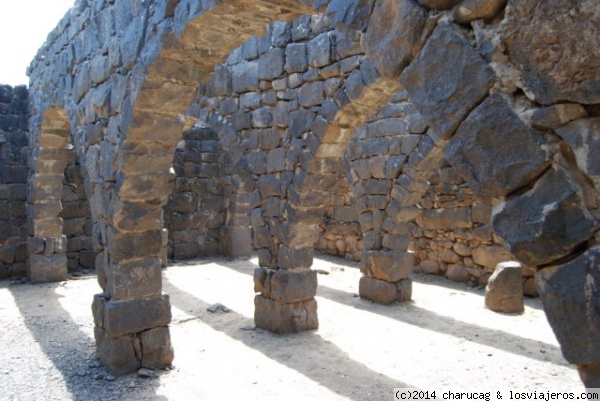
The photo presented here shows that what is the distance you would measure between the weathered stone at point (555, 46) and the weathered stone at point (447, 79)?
0.39ft

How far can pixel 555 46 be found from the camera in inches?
51.9

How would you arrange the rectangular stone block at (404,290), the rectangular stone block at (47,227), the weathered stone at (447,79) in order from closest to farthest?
the weathered stone at (447,79)
the rectangular stone block at (404,290)
the rectangular stone block at (47,227)

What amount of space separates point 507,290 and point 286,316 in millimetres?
3565

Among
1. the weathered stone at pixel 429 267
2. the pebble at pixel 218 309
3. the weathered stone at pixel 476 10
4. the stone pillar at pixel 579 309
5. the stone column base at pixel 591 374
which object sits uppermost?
the weathered stone at pixel 476 10

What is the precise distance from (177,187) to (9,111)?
3.82 meters

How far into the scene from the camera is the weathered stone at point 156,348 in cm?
448

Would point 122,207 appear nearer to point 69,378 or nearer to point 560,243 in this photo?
point 69,378

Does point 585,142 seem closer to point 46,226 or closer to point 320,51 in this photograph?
point 320,51

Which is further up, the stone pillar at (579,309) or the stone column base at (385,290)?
the stone pillar at (579,309)

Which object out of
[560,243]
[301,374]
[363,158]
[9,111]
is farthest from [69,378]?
[9,111]

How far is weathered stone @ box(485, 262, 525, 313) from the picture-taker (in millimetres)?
6988

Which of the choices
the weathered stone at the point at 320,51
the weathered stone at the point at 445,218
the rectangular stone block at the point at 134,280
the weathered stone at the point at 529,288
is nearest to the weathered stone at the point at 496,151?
the rectangular stone block at the point at 134,280

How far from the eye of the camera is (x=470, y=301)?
7.76 meters

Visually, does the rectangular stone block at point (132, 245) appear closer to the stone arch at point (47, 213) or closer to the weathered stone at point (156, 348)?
the weathered stone at point (156, 348)
